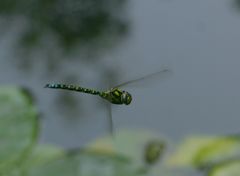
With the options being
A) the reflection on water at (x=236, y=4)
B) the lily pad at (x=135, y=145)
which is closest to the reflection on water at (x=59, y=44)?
the lily pad at (x=135, y=145)

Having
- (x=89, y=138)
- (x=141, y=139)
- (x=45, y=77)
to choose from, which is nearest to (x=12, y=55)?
(x=45, y=77)

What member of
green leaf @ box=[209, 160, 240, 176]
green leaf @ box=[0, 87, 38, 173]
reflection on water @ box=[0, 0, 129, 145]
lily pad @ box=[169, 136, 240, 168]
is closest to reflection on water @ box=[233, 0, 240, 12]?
reflection on water @ box=[0, 0, 129, 145]

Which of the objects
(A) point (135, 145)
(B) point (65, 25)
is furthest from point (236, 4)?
(A) point (135, 145)

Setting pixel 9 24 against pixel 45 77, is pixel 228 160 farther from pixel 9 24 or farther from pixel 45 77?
pixel 9 24

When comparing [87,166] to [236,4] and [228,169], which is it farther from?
[236,4]

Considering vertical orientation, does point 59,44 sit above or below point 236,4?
below

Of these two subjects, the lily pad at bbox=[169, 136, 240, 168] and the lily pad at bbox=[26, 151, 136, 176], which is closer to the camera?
the lily pad at bbox=[26, 151, 136, 176]

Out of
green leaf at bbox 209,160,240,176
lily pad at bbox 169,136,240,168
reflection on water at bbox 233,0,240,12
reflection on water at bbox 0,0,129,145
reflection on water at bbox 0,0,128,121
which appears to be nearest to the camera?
green leaf at bbox 209,160,240,176

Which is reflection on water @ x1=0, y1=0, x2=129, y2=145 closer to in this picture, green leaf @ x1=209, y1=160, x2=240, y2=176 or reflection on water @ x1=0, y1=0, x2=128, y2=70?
reflection on water @ x1=0, y1=0, x2=128, y2=70
